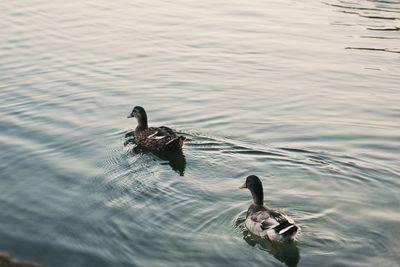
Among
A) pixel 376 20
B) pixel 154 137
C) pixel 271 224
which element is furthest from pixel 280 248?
pixel 376 20

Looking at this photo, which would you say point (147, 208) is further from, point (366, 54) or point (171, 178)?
point (366, 54)

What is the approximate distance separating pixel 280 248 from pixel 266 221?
48 centimetres

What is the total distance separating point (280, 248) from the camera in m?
11.9

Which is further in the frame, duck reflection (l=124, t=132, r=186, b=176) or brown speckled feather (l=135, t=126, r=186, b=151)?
brown speckled feather (l=135, t=126, r=186, b=151)

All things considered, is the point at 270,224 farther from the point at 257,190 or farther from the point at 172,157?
the point at 172,157

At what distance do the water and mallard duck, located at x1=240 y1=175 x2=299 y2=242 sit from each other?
228 millimetres

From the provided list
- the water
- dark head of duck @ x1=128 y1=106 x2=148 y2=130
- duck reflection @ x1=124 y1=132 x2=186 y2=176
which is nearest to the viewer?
the water

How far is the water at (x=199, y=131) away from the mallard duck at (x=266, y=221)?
23 cm

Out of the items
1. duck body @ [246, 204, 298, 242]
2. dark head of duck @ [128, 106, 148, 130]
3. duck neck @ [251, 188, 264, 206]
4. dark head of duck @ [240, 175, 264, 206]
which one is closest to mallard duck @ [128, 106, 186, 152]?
dark head of duck @ [128, 106, 148, 130]

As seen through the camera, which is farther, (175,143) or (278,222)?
(175,143)

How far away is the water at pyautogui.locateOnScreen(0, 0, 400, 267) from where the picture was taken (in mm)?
12086

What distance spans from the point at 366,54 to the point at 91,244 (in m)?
13.5

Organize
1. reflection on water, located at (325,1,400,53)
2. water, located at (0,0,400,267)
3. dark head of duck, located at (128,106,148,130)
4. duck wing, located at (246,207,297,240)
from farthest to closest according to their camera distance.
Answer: reflection on water, located at (325,1,400,53) → dark head of duck, located at (128,106,148,130) → water, located at (0,0,400,267) → duck wing, located at (246,207,297,240)

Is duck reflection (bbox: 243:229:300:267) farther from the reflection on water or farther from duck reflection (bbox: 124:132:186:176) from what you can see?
the reflection on water
